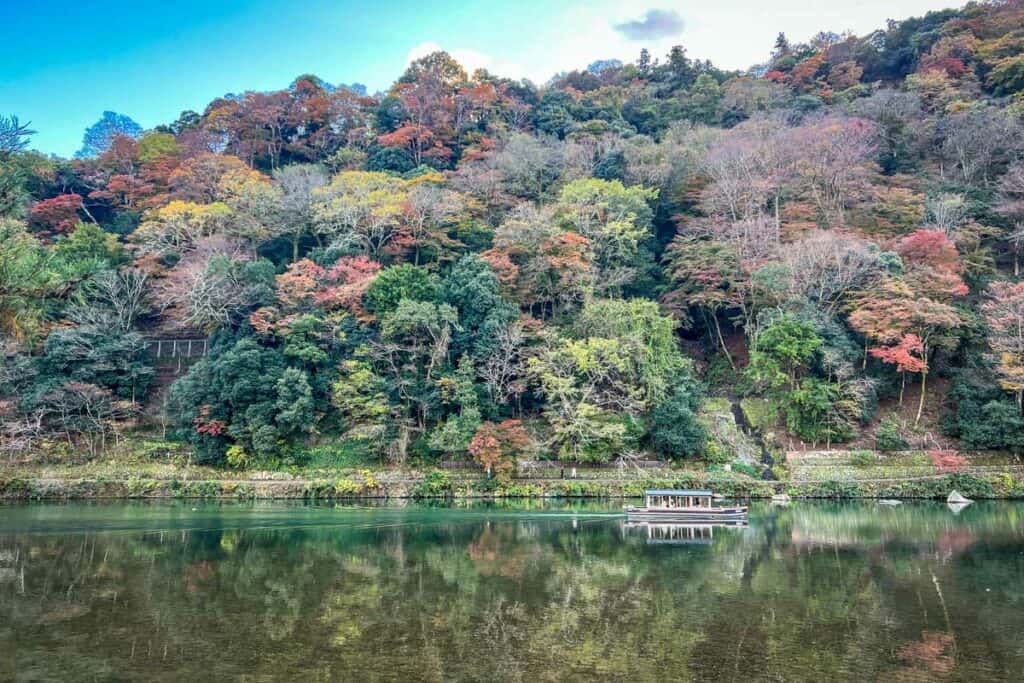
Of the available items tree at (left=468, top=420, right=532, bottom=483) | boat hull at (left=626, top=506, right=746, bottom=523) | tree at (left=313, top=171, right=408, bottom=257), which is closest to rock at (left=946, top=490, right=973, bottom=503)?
boat hull at (left=626, top=506, right=746, bottom=523)

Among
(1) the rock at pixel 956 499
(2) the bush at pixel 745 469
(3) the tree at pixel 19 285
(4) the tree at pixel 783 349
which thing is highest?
(4) the tree at pixel 783 349

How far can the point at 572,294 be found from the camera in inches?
1462

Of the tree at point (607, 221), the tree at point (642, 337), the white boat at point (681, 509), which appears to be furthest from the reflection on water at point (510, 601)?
the tree at point (607, 221)

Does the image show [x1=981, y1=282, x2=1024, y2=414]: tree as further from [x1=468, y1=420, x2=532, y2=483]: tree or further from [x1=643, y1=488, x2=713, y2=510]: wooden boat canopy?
[x1=468, y1=420, x2=532, y2=483]: tree

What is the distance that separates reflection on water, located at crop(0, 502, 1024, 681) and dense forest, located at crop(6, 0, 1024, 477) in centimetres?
1038

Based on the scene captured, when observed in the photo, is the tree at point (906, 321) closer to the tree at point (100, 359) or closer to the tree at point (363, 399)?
the tree at point (363, 399)

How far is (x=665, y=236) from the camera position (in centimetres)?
4606

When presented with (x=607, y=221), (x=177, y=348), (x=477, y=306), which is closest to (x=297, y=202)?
(x=177, y=348)

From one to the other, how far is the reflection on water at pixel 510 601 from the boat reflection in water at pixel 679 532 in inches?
9.6

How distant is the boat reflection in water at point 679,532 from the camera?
20297 millimetres

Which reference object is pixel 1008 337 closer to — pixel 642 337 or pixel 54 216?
pixel 642 337

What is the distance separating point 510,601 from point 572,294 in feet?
85.0

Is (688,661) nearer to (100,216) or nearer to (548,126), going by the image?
(548,126)

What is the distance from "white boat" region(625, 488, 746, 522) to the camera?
23.9m
